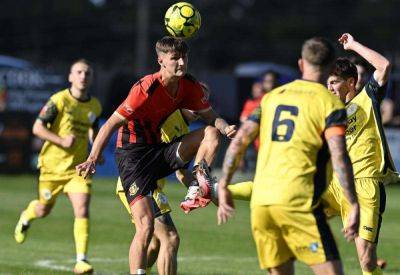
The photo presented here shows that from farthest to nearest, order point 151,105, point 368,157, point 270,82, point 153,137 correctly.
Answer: point 270,82
point 153,137
point 368,157
point 151,105

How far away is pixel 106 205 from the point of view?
21.5 m

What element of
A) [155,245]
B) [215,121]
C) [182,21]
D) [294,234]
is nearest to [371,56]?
[215,121]

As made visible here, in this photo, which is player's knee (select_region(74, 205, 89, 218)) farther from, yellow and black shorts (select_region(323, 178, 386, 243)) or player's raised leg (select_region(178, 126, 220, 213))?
yellow and black shorts (select_region(323, 178, 386, 243))

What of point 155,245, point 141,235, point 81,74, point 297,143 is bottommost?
point 155,245

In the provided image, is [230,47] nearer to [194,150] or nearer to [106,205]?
[106,205]

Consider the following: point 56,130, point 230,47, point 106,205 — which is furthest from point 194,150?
point 230,47

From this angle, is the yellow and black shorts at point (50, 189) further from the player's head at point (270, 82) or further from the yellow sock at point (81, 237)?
the player's head at point (270, 82)

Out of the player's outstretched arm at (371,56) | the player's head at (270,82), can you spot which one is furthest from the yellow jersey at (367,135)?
the player's head at (270,82)

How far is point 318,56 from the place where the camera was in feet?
27.0

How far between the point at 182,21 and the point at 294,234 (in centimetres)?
369

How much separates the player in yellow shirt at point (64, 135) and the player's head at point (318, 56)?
6145 mm

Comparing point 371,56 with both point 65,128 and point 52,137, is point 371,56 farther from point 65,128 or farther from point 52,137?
point 65,128

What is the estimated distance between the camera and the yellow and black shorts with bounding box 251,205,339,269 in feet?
26.7

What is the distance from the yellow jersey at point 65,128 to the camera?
1430 cm
